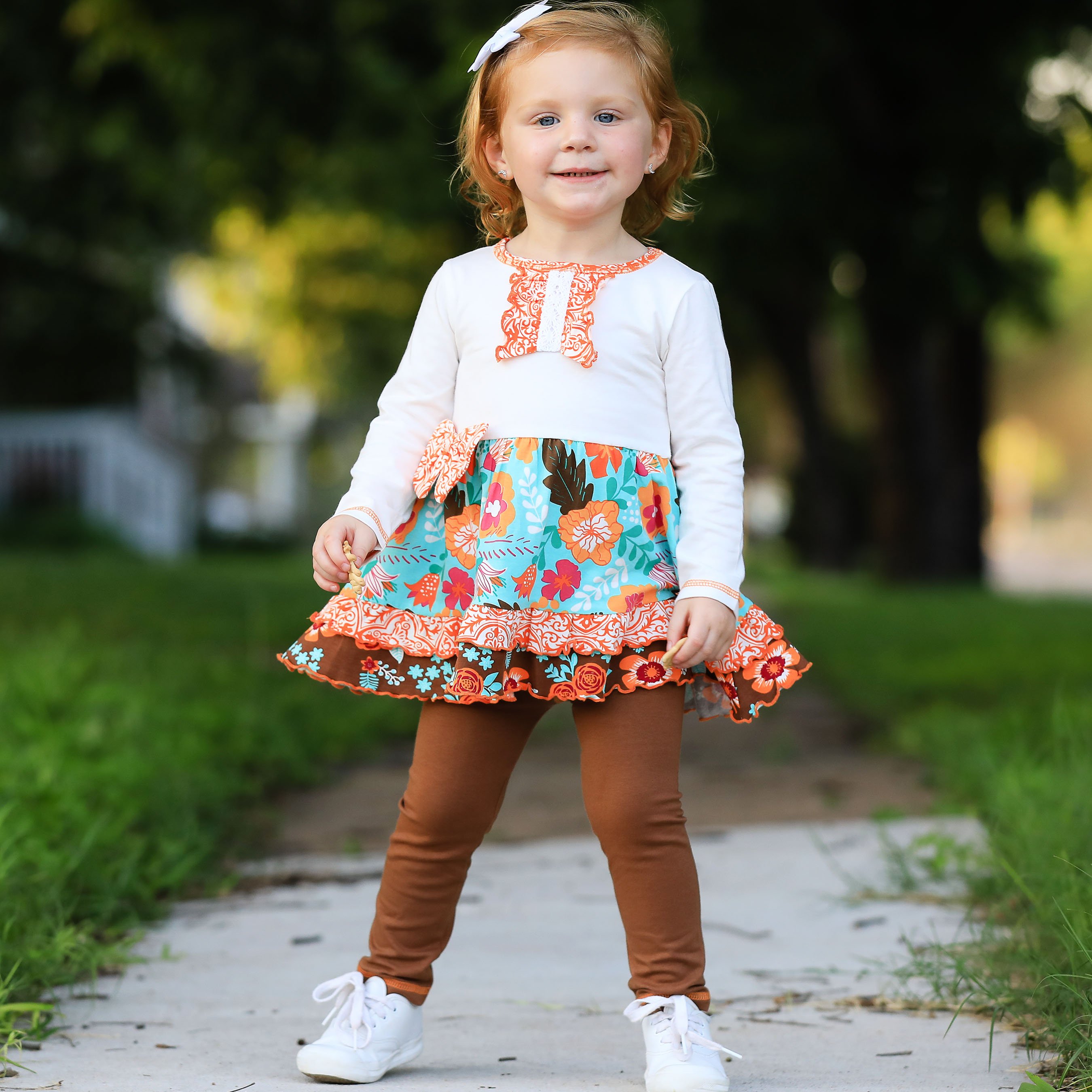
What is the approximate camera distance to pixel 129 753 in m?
4.05

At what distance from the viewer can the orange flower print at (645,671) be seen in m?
2.19

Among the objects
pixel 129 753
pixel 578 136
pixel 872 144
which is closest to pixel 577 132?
pixel 578 136

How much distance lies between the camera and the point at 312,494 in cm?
3434

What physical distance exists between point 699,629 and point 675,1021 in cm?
58

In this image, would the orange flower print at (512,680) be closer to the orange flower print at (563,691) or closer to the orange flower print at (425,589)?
the orange flower print at (563,691)

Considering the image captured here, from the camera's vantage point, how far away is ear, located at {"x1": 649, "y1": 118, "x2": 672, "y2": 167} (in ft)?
7.84

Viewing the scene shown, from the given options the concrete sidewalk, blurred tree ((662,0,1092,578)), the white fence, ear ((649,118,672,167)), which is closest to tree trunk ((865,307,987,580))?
blurred tree ((662,0,1092,578))

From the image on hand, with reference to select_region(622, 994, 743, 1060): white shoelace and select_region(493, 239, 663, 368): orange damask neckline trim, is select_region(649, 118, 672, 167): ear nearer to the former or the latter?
select_region(493, 239, 663, 368): orange damask neckline trim

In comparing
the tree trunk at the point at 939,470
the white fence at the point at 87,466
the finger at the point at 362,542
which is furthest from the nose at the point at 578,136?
the white fence at the point at 87,466

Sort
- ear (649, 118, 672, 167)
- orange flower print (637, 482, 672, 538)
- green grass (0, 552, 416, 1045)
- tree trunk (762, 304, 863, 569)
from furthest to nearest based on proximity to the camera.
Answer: tree trunk (762, 304, 863, 569)
green grass (0, 552, 416, 1045)
ear (649, 118, 672, 167)
orange flower print (637, 482, 672, 538)

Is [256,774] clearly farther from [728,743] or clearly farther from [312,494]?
[312,494]

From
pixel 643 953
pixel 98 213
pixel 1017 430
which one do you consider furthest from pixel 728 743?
pixel 1017 430

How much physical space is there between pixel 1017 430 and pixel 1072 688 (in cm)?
6981

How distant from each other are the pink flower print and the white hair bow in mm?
821
